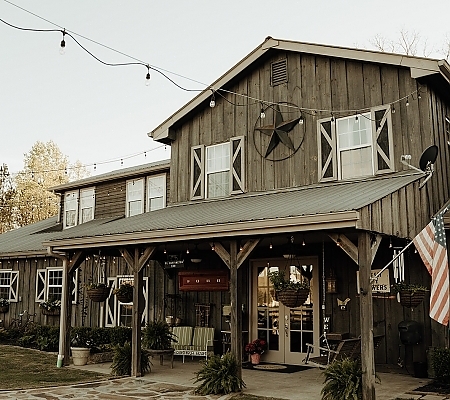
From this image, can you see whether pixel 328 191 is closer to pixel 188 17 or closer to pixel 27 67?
pixel 188 17

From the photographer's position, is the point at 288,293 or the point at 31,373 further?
the point at 31,373

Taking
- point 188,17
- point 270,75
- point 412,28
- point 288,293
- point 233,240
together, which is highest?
point 412,28

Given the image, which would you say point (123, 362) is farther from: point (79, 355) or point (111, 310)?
point (111, 310)

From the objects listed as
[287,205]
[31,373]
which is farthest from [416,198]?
[31,373]

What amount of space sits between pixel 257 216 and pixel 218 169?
4225mm

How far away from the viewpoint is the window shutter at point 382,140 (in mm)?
10328

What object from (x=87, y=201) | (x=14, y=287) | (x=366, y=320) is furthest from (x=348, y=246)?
(x=14, y=287)

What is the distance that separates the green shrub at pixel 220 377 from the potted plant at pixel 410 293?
2954 millimetres

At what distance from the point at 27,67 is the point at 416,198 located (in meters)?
8.55

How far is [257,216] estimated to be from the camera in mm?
8664

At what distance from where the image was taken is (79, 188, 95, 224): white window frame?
17.5m

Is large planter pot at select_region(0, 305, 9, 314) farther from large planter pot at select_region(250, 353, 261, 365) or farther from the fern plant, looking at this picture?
the fern plant

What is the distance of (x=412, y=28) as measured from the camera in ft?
69.6

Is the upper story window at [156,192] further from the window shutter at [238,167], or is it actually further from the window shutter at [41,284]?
the window shutter at [41,284]
